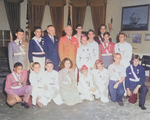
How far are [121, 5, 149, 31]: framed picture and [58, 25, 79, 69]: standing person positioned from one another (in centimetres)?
429

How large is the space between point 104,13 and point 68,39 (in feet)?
12.5

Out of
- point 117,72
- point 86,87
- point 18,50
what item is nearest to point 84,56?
point 86,87

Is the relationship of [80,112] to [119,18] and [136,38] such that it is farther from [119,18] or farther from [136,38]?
[119,18]

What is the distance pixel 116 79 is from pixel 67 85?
3.54 ft

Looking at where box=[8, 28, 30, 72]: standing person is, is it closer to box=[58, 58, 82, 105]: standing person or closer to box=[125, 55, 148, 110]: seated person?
box=[58, 58, 82, 105]: standing person

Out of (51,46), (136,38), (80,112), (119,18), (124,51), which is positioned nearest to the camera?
(80,112)

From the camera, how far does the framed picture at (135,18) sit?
22.6 ft

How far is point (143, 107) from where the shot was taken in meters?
3.20

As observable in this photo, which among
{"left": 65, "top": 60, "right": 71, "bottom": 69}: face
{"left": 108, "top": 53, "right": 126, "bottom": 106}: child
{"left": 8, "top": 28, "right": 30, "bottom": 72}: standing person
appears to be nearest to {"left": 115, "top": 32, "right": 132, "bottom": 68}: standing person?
{"left": 108, "top": 53, "right": 126, "bottom": 106}: child

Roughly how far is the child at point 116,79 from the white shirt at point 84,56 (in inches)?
20.9

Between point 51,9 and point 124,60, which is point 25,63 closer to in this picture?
point 124,60

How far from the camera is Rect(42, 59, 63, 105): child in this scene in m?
3.39

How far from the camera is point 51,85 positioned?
3465 mm

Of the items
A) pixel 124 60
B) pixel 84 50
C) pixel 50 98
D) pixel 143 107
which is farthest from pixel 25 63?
pixel 143 107
